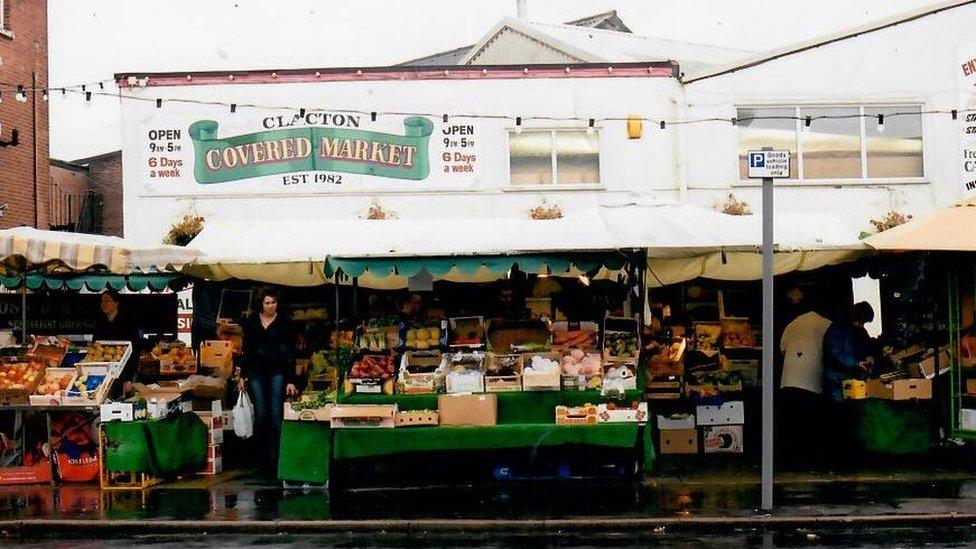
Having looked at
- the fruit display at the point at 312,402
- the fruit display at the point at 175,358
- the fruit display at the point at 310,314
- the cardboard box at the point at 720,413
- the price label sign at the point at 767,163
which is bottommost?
the cardboard box at the point at 720,413

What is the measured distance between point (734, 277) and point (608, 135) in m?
4.80

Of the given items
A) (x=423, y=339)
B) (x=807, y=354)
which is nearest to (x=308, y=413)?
(x=423, y=339)

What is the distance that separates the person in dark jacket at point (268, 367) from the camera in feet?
43.1

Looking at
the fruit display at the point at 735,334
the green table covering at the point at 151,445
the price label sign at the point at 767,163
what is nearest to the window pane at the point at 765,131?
→ the fruit display at the point at 735,334

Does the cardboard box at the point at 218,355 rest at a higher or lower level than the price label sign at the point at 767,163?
lower

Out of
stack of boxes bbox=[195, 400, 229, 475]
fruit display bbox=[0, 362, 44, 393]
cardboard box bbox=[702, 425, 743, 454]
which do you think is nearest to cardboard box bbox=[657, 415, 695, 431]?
cardboard box bbox=[702, 425, 743, 454]

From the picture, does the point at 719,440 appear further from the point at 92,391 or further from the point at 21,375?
the point at 21,375

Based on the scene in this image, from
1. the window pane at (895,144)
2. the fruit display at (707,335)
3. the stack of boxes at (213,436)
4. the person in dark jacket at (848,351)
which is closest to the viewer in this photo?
the stack of boxes at (213,436)

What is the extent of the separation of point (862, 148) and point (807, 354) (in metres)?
5.71

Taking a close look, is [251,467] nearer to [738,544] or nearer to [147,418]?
[147,418]

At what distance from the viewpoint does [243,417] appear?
1313 cm

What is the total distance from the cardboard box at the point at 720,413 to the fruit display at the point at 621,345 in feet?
6.75

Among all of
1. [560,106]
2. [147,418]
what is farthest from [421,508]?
[560,106]

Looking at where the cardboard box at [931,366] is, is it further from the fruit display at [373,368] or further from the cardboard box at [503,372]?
the fruit display at [373,368]
